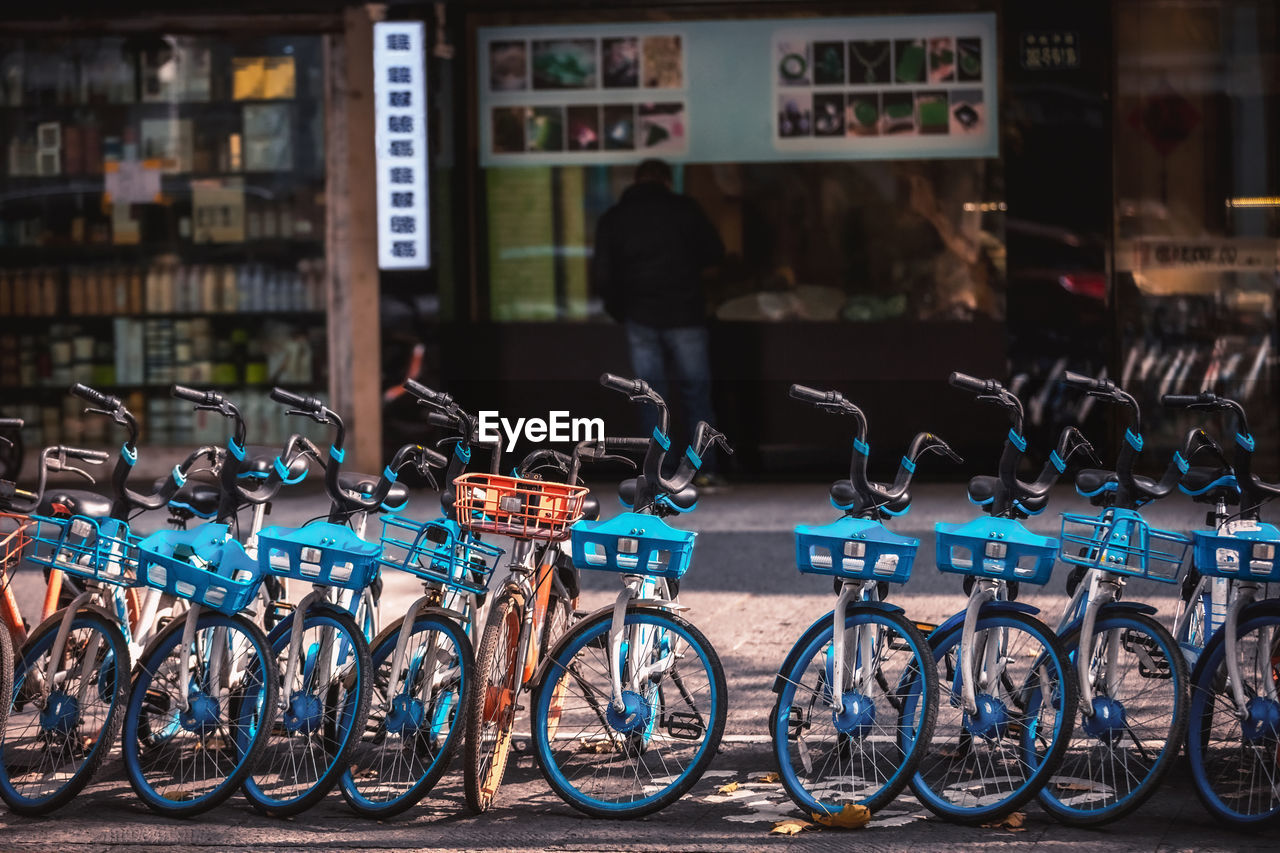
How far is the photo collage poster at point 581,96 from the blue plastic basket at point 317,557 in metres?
6.74

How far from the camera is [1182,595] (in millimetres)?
5504

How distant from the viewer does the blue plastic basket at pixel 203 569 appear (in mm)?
5254

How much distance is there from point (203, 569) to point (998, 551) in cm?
244

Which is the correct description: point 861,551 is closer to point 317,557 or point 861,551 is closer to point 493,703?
point 493,703

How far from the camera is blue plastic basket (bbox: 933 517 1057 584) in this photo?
5098mm

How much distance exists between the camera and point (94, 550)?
5.52m

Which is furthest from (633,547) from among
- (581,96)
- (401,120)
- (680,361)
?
(581,96)

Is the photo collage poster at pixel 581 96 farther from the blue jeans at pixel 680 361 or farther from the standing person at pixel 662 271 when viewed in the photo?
the blue jeans at pixel 680 361

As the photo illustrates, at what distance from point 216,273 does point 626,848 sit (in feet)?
26.1

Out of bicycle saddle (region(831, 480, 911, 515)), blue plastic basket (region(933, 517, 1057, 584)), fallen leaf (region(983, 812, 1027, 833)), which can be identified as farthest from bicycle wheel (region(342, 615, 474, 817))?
fallen leaf (region(983, 812, 1027, 833))

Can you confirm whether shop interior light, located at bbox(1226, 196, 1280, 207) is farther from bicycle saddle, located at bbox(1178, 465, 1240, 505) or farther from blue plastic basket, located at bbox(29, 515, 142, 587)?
blue plastic basket, located at bbox(29, 515, 142, 587)

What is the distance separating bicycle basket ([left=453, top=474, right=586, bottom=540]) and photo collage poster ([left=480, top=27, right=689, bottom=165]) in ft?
21.8

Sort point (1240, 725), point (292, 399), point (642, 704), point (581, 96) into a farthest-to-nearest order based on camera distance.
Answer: point (581, 96), point (292, 399), point (642, 704), point (1240, 725)

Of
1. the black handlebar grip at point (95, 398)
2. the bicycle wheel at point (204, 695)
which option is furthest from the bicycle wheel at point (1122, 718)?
the black handlebar grip at point (95, 398)
